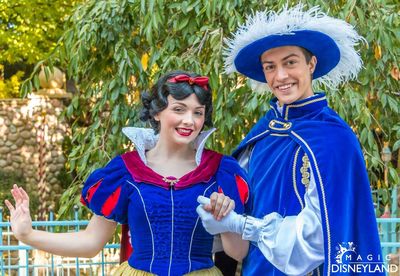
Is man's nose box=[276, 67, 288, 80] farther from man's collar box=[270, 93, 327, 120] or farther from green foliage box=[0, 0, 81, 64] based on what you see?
green foliage box=[0, 0, 81, 64]

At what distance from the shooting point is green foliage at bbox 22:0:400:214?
4.34 meters

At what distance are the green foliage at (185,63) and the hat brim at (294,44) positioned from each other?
133 cm

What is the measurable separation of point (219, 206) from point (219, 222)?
6 centimetres

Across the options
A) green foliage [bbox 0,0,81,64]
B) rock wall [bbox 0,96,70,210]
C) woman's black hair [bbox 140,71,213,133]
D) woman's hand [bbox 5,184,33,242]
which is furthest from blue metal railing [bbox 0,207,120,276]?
green foliage [bbox 0,0,81,64]

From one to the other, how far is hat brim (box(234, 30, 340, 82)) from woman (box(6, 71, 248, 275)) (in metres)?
0.25

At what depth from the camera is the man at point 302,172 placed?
2477mm

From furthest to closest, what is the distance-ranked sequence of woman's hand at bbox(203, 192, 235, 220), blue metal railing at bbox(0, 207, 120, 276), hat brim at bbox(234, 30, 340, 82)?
blue metal railing at bbox(0, 207, 120, 276) < hat brim at bbox(234, 30, 340, 82) < woman's hand at bbox(203, 192, 235, 220)

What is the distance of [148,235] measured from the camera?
2543 millimetres

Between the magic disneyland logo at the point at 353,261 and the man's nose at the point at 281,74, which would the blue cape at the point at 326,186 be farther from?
the man's nose at the point at 281,74

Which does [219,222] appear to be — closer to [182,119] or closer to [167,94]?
[182,119]

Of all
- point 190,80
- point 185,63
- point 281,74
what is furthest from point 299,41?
point 185,63

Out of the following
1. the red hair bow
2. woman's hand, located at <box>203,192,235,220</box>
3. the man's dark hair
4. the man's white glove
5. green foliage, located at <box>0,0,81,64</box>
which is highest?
green foliage, located at <box>0,0,81,64</box>

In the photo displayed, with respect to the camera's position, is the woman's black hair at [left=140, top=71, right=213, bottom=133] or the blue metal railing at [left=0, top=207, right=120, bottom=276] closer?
the woman's black hair at [left=140, top=71, right=213, bottom=133]

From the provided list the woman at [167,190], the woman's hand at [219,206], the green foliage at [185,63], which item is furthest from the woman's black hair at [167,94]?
the green foliage at [185,63]
